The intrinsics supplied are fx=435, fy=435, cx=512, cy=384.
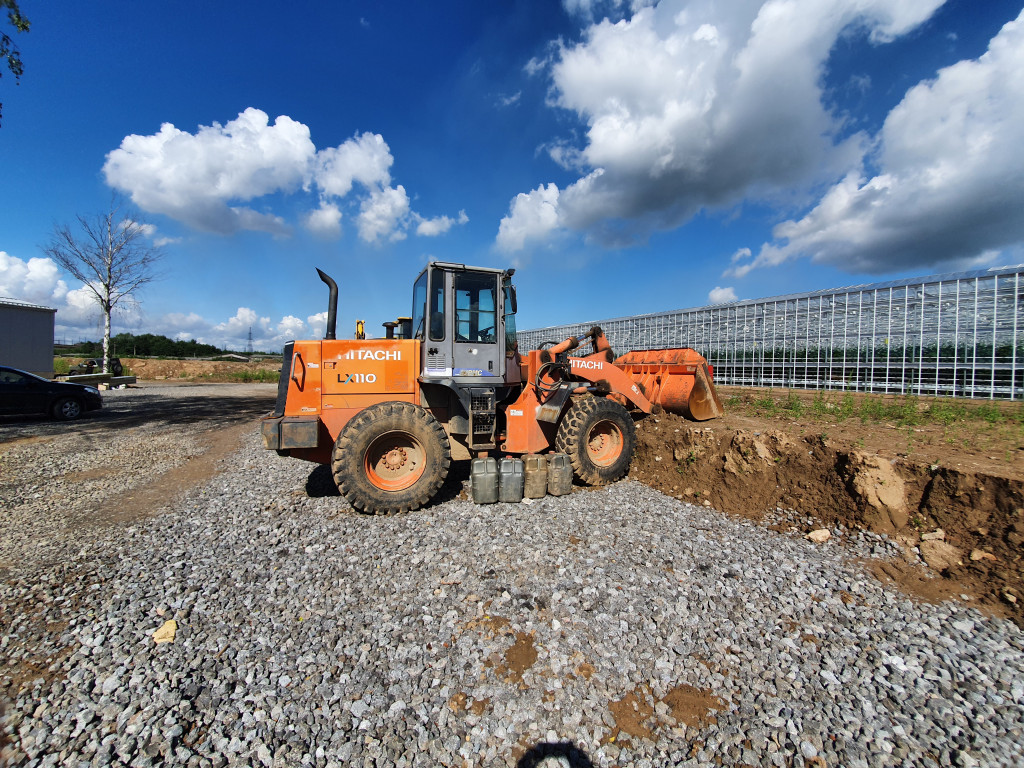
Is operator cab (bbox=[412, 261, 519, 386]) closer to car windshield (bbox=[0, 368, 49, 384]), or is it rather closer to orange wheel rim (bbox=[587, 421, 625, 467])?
orange wheel rim (bbox=[587, 421, 625, 467])

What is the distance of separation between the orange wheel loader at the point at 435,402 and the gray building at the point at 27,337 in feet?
89.0

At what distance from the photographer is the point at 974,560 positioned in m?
3.78

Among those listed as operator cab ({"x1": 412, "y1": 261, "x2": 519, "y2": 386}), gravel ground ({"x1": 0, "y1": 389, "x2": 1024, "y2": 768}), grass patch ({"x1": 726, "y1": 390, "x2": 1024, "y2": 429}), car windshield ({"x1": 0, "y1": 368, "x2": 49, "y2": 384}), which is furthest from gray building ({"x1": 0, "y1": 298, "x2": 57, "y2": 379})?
grass patch ({"x1": 726, "y1": 390, "x2": 1024, "y2": 429})

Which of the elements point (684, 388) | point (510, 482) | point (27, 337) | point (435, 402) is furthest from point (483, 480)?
point (27, 337)

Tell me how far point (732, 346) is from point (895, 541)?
14963 millimetres

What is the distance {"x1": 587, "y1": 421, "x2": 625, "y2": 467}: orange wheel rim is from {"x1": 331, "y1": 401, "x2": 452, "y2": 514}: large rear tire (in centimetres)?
227

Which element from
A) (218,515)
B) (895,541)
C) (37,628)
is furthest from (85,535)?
(895,541)

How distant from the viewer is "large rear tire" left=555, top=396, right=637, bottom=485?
626 cm

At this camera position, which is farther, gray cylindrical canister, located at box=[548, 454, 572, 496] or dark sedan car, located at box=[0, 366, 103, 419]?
dark sedan car, located at box=[0, 366, 103, 419]

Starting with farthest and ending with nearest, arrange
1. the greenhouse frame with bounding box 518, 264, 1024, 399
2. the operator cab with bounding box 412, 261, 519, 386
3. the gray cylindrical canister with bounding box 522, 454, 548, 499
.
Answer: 1. the greenhouse frame with bounding box 518, 264, 1024, 399
2. the operator cab with bounding box 412, 261, 519, 386
3. the gray cylindrical canister with bounding box 522, 454, 548, 499

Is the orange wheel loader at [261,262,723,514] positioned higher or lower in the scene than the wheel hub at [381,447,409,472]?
higher

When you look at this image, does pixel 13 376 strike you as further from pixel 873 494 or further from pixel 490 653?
pixel 873 494

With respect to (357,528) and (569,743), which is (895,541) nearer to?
(569,743)

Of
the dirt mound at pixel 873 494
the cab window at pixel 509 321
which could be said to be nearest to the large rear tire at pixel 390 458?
the cab window at pixel 509 321
